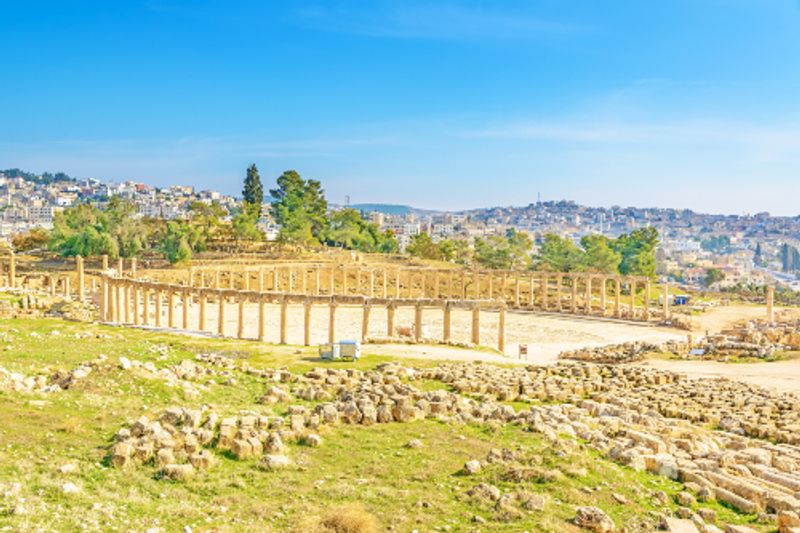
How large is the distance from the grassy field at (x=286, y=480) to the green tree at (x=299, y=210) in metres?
86.4

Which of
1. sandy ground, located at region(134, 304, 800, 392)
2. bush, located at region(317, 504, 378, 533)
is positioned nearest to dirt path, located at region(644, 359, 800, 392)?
sandy ground, located at region(134, 304, 800, 392)

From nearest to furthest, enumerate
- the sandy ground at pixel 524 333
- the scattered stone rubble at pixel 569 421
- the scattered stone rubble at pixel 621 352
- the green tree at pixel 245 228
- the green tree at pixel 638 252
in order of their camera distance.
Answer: the scattered stone rubble at pixel 569 421, the sandy ground at pixel 524 333, the scattered stone rubble at pixel 621 352, the green tree at pixel 638 252, the green tree at pixel 245 228

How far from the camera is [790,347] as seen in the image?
51.6 m

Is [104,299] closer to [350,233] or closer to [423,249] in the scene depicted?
[350,233]

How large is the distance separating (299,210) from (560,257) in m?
42.3

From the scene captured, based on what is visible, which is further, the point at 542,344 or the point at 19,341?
the point at 542,344

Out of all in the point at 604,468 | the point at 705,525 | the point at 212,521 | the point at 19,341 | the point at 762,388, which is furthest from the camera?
the point at 762,388

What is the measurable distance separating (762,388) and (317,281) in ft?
163

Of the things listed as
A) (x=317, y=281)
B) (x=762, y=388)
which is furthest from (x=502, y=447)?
(x=317, y=281)

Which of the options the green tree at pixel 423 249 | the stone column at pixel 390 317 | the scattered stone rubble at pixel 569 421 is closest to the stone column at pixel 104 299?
the stone column at pixel 390 317

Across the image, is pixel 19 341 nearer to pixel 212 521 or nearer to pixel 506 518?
pixel 212 521

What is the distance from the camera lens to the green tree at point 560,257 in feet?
336

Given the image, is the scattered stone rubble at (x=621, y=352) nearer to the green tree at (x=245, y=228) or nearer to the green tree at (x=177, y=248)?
the green tree at (x=177, y=248)

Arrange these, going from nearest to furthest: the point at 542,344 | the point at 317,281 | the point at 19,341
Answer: the point at 19,341, the point at 542,344, the point at 317,281
